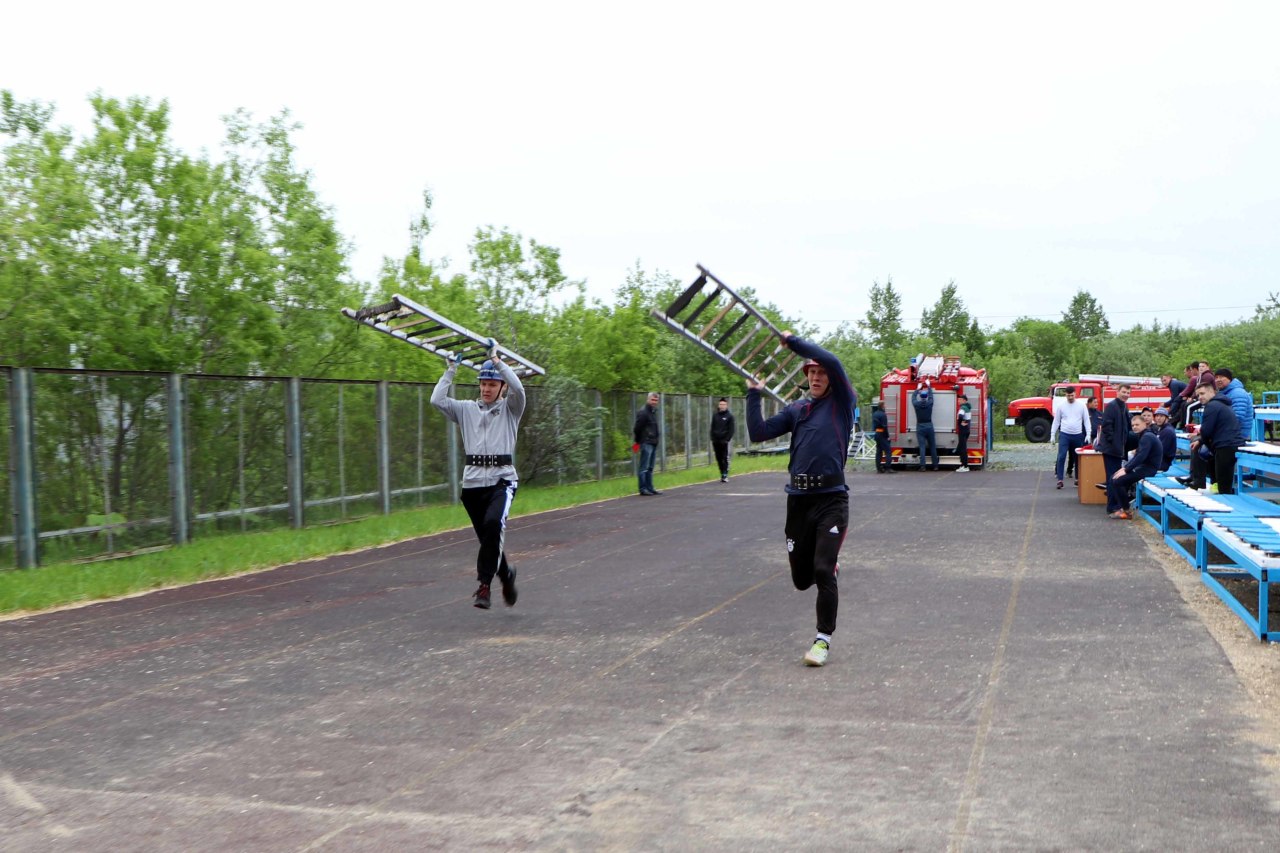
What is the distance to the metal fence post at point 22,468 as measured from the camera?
12.3 metres

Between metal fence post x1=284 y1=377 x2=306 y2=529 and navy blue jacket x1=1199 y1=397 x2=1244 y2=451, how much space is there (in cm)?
1115

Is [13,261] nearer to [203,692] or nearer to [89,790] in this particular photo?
[203,692]

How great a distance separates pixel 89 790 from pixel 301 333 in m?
14.4

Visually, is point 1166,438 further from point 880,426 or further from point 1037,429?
point 1037,429

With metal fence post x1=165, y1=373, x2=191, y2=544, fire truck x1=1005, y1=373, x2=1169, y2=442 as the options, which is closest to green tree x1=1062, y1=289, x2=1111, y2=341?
fire truck x1=1005, y1=373, x2=1169, y2=442

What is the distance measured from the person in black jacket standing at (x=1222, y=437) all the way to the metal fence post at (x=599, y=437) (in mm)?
14192

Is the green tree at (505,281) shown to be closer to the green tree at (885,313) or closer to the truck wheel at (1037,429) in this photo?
the truck wheel at (1037,429)

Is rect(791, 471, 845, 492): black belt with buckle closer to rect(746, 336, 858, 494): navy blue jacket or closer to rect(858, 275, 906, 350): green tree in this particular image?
rect(746, 336, 858, 494): navy blue jacket

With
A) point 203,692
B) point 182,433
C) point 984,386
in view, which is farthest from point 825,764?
point 984,386

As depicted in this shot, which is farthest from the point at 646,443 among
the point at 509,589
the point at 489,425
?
the point at 489,425

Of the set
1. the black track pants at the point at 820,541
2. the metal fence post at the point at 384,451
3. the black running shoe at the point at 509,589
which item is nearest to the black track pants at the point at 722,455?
the metal fence post at the point at 384,451

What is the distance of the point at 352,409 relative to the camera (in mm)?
18375

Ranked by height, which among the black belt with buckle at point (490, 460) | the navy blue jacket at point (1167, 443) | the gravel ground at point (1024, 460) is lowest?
the gravel ground at point (1024, 460)

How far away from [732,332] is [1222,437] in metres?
11.1
